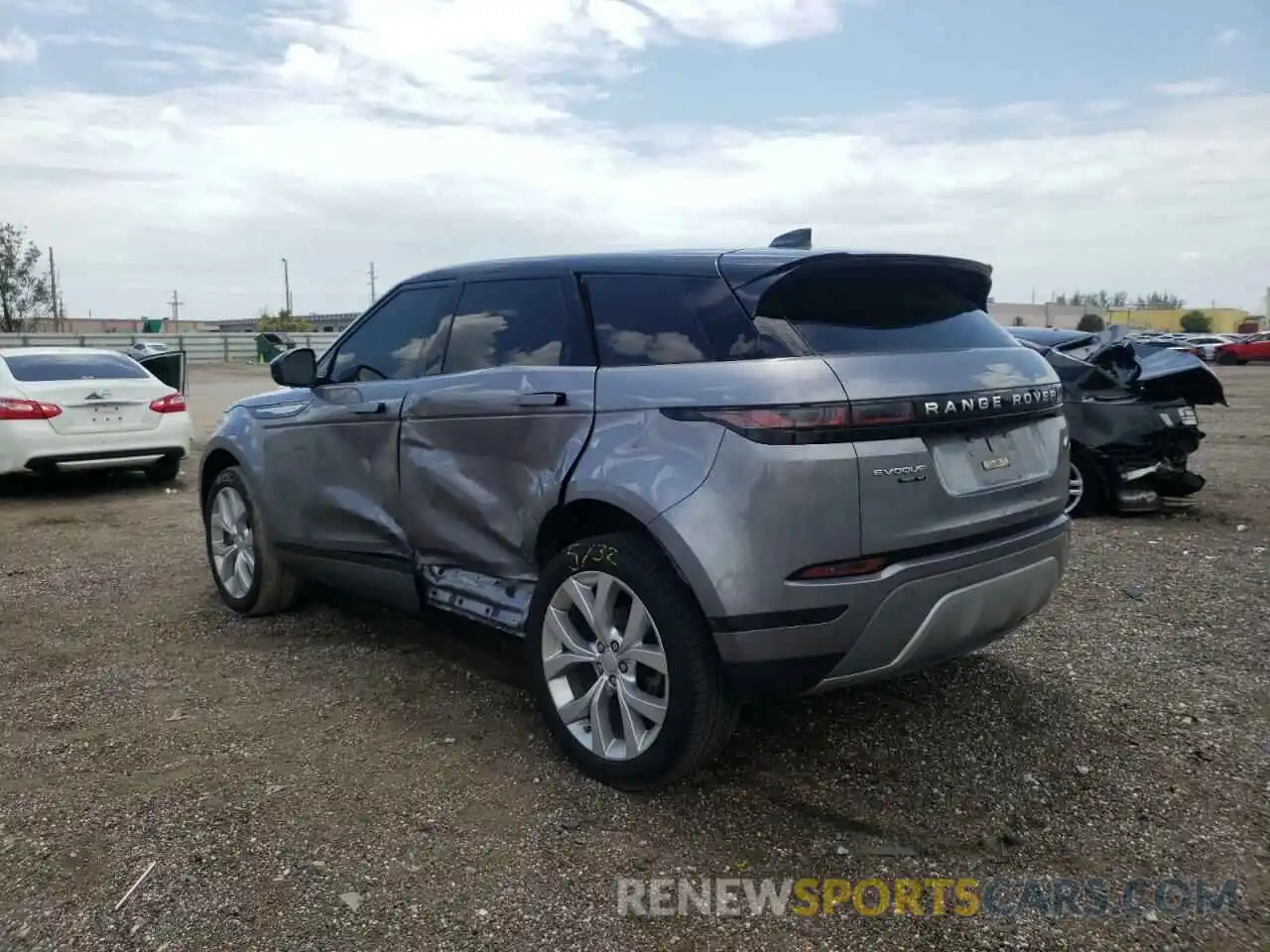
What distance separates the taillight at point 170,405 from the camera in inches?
392

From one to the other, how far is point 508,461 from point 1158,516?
20.3 ft

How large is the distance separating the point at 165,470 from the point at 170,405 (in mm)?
754

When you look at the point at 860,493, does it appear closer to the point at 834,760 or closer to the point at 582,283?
the point at 834,760

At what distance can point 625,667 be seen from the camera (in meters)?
3.38

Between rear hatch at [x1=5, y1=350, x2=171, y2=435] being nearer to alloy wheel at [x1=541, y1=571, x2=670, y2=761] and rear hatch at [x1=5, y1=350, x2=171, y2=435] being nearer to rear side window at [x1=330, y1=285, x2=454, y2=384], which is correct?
rear side window at [x1=330, y1=285, x2=454, y2=384]

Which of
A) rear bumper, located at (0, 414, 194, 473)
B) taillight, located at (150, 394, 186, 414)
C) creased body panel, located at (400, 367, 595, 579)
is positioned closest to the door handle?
creased body panel, located at (400, 367, 595, 579)

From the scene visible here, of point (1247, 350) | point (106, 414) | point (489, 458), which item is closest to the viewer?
point (489, 458)

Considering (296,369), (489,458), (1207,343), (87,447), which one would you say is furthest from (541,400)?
(1207,343)

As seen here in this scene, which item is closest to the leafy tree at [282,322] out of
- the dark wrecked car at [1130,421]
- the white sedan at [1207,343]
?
the white sedan at [1207,343]

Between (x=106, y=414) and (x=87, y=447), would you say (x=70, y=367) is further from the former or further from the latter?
(x=87, y=447)

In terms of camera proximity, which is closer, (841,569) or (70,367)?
(841,569)

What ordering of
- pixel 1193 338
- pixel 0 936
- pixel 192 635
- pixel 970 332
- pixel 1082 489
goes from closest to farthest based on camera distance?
pixel 0 936 → pixel 970 332 → pixel 192 635 → pixel 1082 489 → pixel 1193 338

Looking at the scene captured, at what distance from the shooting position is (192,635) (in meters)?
5.21

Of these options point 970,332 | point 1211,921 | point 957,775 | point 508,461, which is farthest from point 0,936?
point 970,332
